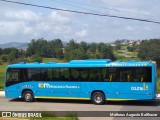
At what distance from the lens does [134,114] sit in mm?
16875

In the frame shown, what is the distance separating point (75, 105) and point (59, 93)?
63.9 inches

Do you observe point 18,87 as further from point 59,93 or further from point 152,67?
point 152,67

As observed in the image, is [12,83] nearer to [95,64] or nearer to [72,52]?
[95,64]

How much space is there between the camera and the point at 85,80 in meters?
21.6

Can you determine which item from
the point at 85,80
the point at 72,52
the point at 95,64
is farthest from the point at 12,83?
the point at 72,52

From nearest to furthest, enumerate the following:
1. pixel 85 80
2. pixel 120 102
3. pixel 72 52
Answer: pixel 85 80, pixel 120 102, pixel 72 52

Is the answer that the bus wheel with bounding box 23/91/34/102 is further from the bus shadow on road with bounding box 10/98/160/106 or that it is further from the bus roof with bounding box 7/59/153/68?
the bus roof with bounding box 7/59/153/68

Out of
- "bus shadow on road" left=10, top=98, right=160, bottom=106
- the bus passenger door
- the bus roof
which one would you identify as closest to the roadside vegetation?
"bus shadow on road" left=10, top=98, right=160, bottom=106

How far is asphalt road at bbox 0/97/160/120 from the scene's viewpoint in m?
19.4

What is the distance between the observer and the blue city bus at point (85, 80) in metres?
20.3

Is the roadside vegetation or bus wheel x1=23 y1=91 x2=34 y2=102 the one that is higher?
the roadside vegetation

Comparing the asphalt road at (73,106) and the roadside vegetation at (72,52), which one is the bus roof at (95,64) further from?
the roadside vegetation at (72,52)

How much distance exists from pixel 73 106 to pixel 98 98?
1615 mm

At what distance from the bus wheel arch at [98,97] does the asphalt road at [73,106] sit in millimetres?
320
